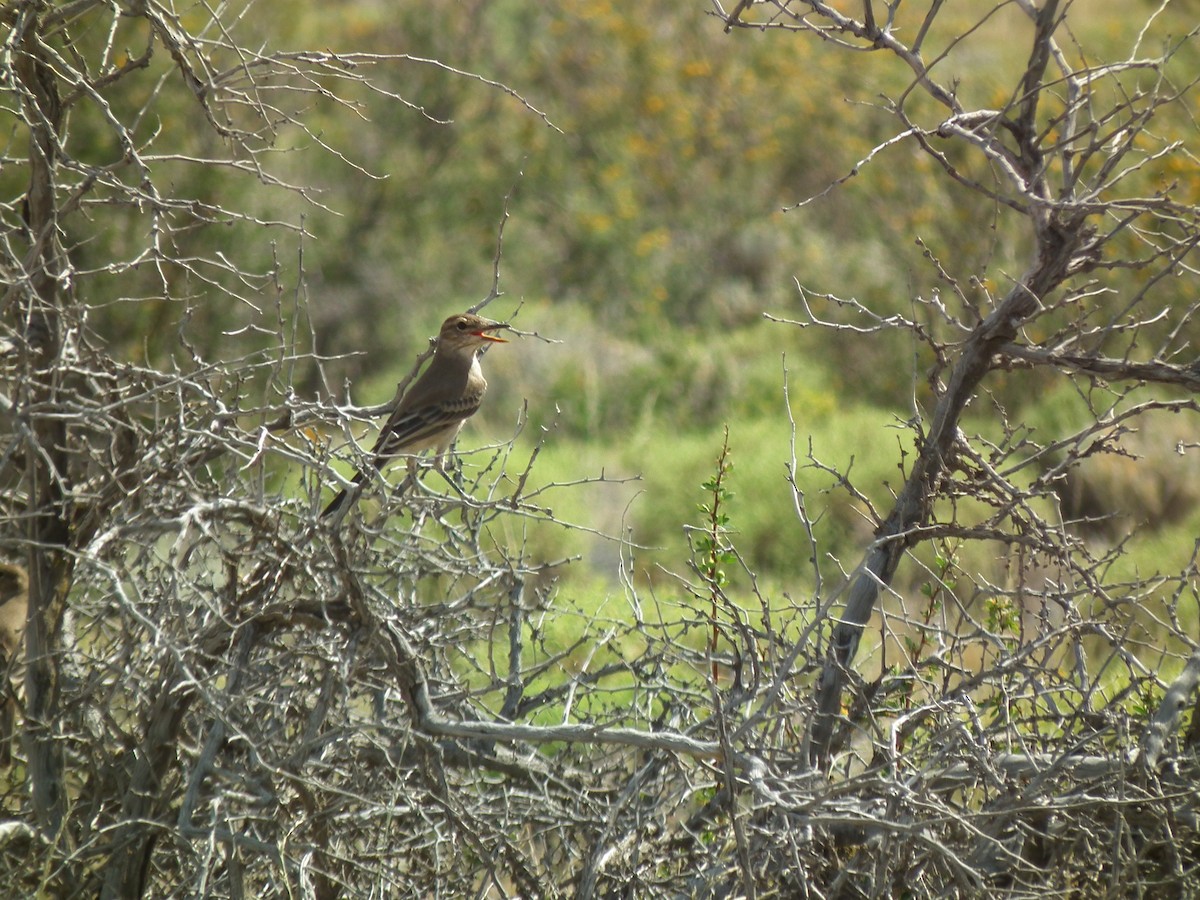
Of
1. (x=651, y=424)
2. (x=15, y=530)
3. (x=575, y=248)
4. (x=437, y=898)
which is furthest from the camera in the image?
(x=575, y=248)

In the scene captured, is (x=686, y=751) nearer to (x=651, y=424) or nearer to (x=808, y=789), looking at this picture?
(x=808, y=789)

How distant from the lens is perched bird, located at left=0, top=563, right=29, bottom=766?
13.7 ft

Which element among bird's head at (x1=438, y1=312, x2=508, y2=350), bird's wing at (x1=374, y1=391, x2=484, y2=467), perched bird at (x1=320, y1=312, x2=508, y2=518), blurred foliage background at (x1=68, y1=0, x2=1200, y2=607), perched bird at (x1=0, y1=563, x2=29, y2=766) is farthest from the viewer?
blurred foliage background at (x1=68, y1=0, x2=1200, y2=607)

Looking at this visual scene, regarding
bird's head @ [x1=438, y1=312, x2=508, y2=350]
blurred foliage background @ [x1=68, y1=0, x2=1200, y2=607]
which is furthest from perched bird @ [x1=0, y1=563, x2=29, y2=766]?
blurred foliage background @ [x1=68, y1=0, x2=1200, y2=607]

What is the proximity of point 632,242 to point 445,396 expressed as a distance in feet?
31.3

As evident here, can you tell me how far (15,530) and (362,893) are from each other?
1.52 m

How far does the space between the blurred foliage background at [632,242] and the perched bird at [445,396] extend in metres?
2.37

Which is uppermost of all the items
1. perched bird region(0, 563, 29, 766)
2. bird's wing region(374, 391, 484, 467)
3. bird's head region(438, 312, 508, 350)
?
bird's head region(438, 312, 508, 350)

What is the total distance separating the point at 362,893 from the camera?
3697mm

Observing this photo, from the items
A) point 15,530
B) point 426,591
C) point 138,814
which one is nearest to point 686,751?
point 138,814

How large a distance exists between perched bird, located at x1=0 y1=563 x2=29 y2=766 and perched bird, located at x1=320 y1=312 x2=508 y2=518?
1524 mm

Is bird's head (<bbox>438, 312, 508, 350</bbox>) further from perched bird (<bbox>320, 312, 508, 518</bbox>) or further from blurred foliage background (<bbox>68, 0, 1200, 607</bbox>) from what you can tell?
blurred foliage background (<bbox>68, 0, 1200, 607</bbox>)

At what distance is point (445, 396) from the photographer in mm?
6094

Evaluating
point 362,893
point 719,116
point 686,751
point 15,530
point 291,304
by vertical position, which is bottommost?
point 291,304
